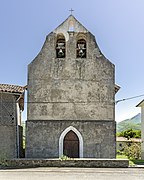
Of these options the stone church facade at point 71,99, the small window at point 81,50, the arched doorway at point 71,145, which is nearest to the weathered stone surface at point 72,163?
the stone church facade at point 71,99

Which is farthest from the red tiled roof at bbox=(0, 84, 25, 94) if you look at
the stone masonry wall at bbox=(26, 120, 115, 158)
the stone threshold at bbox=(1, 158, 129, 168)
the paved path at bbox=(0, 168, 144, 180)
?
the paved path at bbox=(0, 168, 144, 180)

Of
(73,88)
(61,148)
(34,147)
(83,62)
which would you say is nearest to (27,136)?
(34,147)

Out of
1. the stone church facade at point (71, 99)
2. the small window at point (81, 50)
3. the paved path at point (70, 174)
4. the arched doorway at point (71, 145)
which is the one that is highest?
the small window at point (81, 50)

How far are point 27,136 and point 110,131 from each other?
6.48m

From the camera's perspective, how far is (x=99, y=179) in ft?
52.6

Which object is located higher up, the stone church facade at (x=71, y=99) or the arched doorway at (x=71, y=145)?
the stone church facade at (x=71, y=99)

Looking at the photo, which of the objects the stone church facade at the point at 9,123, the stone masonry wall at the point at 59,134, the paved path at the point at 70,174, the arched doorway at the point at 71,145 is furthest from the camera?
the stone church facade at the point at 9,123

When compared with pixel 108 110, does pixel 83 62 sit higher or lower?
higher

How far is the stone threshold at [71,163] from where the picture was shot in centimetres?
2122

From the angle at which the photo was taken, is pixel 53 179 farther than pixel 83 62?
No

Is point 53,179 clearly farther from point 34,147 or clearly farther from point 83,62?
point 83,62

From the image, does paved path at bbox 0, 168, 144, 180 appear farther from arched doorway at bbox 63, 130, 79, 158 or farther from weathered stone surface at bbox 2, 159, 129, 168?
arched doorway at bbox 63, 130, 79, 158

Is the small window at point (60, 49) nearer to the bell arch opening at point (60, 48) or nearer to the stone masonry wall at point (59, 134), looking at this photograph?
the bell arch opening at point (60, 48)

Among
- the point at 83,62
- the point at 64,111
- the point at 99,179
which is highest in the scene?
the point at 83,62
